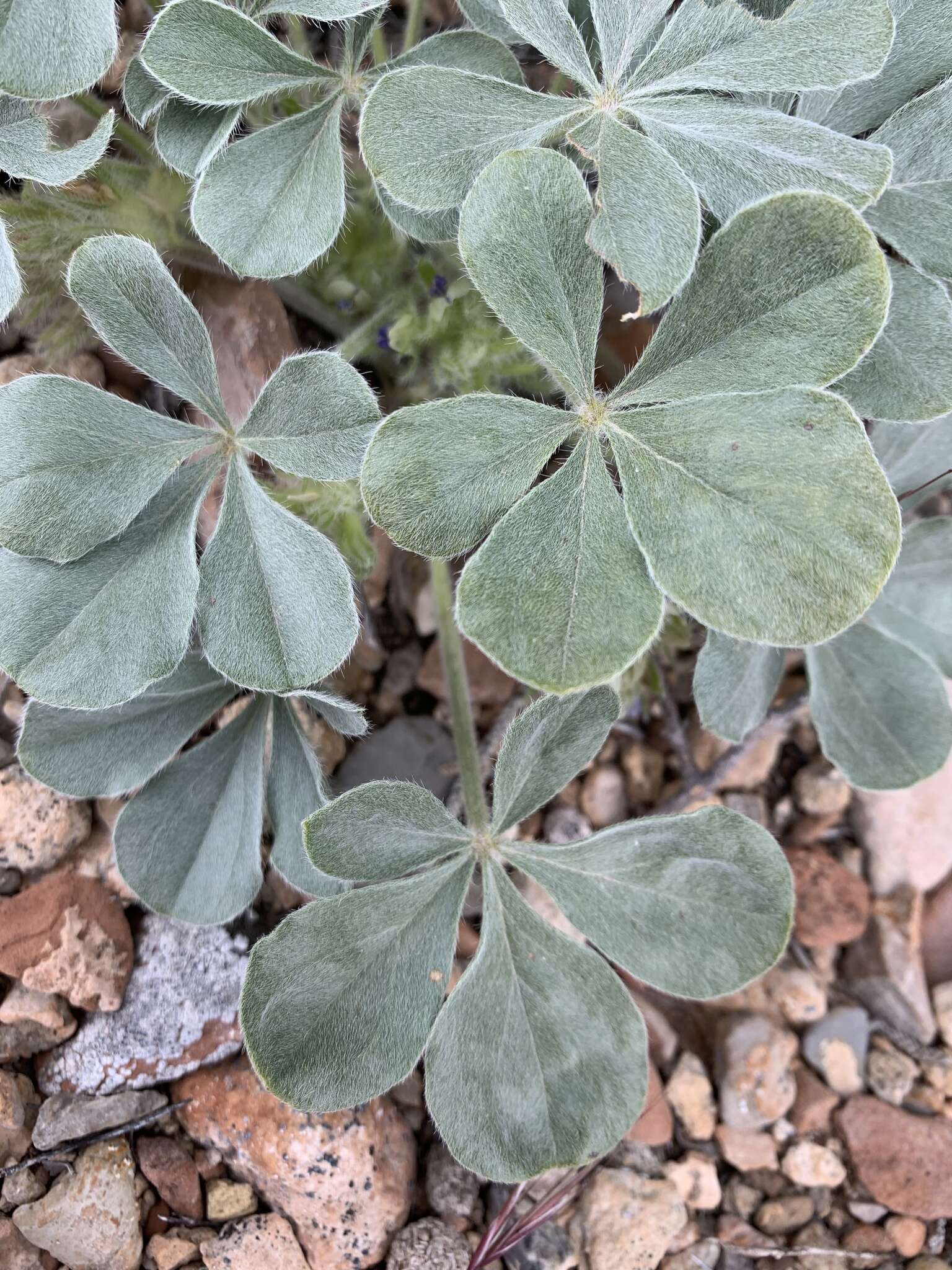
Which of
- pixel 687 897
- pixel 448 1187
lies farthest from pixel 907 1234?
pixel 687 897

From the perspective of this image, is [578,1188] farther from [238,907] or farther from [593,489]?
[593,489]

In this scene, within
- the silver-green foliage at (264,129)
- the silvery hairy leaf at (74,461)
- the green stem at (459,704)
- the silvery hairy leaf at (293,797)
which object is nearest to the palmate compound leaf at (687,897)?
the green stem at (459,704)

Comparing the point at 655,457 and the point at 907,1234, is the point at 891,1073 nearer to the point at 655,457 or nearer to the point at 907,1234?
the point at 907,1234

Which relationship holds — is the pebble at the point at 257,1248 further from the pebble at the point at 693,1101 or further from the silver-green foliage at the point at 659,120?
the silver-green foliage at the point at 659,120

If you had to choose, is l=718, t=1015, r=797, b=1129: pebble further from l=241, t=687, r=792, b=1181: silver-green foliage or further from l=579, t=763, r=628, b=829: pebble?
l=241, t=687, r=792, b=1181: silver-green foliage

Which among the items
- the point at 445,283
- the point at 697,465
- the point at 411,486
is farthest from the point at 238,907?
the point at 445,283

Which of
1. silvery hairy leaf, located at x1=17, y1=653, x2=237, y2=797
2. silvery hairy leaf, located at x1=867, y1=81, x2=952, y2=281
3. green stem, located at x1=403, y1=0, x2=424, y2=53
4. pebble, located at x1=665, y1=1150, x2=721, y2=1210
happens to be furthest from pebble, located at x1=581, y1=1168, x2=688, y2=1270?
green stem, located at x1=403, y1=0, x2=424, y2=53

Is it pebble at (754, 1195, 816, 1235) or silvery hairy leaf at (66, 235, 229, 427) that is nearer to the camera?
silvery hairy leaf at (66, 235, 229, 427)
